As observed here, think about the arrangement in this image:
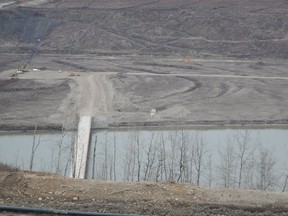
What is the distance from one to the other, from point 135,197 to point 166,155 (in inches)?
441

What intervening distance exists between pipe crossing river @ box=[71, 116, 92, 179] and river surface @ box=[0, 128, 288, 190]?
1.20 ft

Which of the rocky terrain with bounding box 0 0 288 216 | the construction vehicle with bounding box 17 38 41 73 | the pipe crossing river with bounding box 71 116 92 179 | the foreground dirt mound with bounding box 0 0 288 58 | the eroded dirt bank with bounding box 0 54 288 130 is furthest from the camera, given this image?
the foreground dirt mound with bounding box 0 0 288 58

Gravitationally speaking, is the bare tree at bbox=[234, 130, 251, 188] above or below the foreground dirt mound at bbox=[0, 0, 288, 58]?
below

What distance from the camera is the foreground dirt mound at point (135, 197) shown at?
32.7 feet

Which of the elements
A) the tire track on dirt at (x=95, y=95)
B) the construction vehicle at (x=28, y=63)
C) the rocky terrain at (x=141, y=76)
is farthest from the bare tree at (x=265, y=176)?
the construction vehicle at (x=28, y=63)

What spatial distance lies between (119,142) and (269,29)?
89.2ft

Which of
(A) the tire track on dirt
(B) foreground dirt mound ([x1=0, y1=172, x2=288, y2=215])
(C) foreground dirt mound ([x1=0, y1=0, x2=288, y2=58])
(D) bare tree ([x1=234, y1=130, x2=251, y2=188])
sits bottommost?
(B) foreground dirt mound ([x1=0, y1=172, x2=288, y2=215])

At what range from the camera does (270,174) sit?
19.6m

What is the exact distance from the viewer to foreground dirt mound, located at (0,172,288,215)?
392 inches

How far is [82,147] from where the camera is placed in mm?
23125

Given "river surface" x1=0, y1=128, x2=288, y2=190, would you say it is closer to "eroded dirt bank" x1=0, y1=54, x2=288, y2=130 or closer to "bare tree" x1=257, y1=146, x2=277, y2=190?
"bare tree" x1=257, y1=146, x2=277, y2=190

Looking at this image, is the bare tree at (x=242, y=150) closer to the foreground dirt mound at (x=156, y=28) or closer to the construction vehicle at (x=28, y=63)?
the construction vehicle at (x=28, y=63)

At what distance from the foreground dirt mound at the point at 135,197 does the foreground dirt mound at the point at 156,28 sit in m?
33.4

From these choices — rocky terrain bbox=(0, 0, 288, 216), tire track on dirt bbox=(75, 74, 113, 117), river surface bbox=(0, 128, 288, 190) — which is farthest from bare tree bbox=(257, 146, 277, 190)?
tire track on dirt bbox=(75, 74, 113, 117)
